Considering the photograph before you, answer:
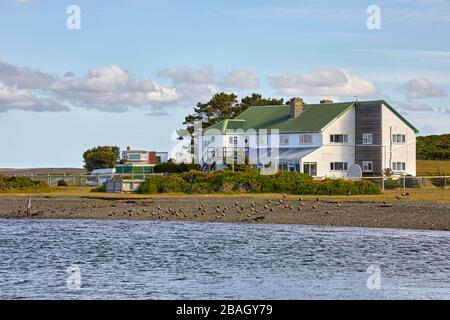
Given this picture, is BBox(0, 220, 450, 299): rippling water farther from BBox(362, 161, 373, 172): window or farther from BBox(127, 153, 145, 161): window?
BBox(127, 153, 145, 161): window

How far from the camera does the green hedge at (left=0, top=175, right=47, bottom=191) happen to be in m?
75.2

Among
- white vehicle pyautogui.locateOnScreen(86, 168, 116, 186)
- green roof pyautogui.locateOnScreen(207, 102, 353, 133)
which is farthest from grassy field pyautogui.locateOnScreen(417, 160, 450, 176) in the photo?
white vehicle pyautogui.locateOnScreen(86, 168, 116, 186)

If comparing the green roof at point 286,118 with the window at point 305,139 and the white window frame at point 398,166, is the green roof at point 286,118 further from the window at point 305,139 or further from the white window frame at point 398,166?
the white window frame at point 398,166

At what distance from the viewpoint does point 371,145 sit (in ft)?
282

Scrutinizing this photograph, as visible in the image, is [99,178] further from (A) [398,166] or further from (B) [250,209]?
(B) [250,209]

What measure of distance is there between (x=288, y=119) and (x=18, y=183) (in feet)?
Result: 91.1

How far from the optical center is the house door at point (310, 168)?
8294 centimetres

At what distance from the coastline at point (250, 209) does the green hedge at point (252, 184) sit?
131 inches

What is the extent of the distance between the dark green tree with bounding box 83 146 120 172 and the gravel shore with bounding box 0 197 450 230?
4444 centimetres

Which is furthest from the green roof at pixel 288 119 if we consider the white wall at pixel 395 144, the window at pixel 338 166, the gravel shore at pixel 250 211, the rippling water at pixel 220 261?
the rippling water at pixel 220 261

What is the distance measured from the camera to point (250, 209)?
5269 cm

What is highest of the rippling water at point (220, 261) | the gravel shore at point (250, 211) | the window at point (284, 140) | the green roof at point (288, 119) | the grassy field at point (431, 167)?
the green roof at point (288, 119)

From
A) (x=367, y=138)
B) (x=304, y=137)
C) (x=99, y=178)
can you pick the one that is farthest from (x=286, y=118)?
(x=99, y=178)
